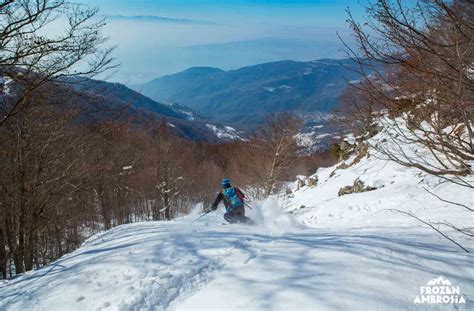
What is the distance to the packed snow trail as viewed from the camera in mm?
3482

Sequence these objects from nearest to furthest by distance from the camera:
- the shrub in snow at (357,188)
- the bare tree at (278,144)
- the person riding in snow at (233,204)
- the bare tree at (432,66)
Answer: the bare tree at (432,66) → the person riding in snow at (233,204) → the shrub in snow at (357,188) → the bare tree at (278,144)

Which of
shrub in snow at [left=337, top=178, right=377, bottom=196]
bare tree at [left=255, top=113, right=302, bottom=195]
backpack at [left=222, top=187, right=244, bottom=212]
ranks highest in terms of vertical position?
bare tree at [left=255, top=113, right=302, bottom=195]

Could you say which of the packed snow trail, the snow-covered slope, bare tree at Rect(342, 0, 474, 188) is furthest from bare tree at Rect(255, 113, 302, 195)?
bare tree at Rect(342, 0, 474, 188)

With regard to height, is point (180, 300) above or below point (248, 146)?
below

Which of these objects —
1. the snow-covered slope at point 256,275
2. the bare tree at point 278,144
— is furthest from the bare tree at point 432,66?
the bare tree at point 278,144

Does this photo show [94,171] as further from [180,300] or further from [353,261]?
[353,261]

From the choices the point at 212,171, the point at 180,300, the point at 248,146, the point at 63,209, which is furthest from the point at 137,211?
the point at 180,300

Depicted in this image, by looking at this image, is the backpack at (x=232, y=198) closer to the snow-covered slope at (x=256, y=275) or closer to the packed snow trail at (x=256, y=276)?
the snow-covered slope at (x=256, y=275)

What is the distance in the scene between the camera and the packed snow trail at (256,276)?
3482mm

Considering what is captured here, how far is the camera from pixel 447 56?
308 cm

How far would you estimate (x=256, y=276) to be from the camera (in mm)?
4188

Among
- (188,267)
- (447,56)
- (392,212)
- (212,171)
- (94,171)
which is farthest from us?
(212,171)

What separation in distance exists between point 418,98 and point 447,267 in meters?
2.11

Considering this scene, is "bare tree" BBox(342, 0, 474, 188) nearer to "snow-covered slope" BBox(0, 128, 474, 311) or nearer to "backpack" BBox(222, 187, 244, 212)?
"snow-covered slope" BBox(0, 128, 474, 311)
